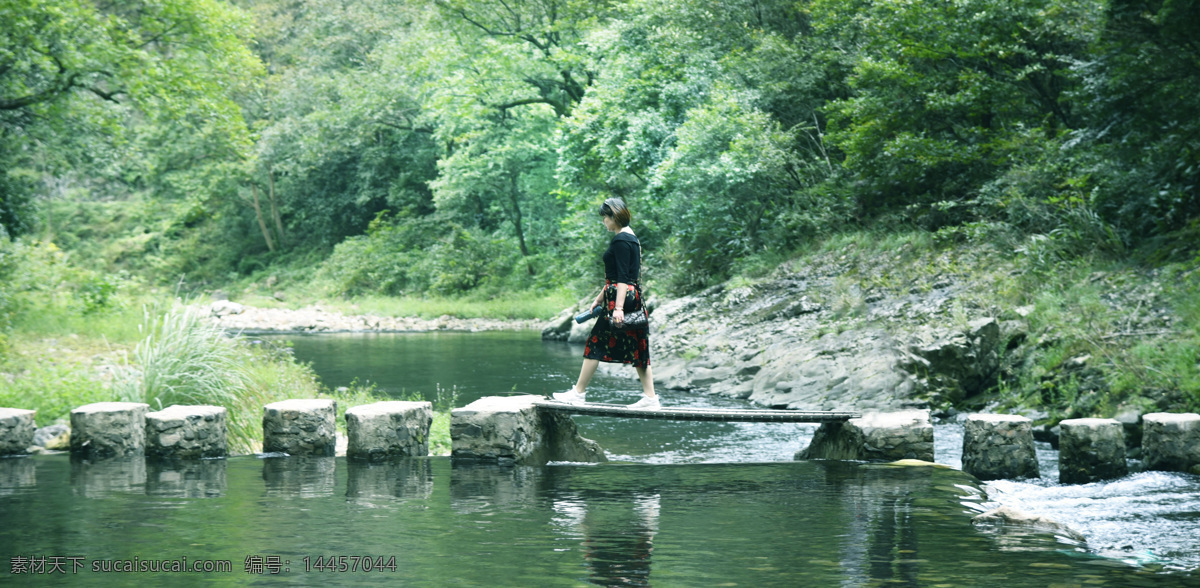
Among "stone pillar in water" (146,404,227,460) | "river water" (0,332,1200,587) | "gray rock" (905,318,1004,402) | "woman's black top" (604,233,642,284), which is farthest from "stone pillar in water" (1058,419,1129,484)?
"stone pillar in water" (146,404,227,460)

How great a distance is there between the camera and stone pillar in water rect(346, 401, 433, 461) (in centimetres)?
863

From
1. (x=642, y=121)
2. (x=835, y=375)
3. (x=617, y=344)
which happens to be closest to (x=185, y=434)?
(x=617, y=344)

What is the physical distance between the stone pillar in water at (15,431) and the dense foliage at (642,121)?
9265 mm

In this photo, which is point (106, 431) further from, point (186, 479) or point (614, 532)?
point (614, 532)

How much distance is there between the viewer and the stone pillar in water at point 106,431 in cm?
862

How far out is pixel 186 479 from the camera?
25.4ft

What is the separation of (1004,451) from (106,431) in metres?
7.71

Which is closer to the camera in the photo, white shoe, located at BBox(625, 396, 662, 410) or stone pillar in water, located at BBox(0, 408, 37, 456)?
white shoe, located at BBox(625, 396, 662, 410)

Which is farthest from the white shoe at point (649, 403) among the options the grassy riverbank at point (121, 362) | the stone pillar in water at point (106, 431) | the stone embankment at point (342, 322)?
the stone embankment at point (342, 322)

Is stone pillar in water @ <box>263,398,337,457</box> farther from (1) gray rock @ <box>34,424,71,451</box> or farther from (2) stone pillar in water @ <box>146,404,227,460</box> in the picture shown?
(1) gray rock @ <box>34,424,71,451</box>

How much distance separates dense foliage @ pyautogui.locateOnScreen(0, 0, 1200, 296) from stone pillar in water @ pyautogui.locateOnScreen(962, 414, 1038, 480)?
5.87 meters

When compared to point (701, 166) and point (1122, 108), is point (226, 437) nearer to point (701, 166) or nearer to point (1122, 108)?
point (1122, 108)

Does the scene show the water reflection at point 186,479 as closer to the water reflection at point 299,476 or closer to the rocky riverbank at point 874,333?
the water reflection at point 299,476

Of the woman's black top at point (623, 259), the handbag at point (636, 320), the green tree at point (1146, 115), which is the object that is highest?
the green tree at point (1146, 115)
